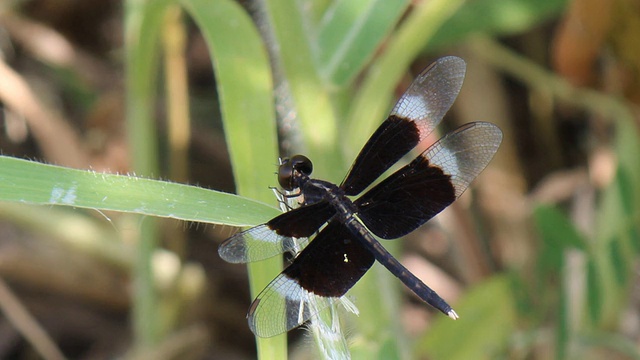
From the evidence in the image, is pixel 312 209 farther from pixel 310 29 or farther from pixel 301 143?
pixel 310 29

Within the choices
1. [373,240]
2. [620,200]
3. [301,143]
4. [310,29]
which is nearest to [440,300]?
[373,240]

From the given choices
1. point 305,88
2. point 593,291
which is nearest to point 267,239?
point 305,88

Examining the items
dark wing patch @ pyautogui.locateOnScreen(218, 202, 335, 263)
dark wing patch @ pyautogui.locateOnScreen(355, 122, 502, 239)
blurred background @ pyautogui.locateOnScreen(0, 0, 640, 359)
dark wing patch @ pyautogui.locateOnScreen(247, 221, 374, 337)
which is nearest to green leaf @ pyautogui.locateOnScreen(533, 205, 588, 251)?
blurred background @ pyautogui.locateOnScreen(0, 0, 640, 359)

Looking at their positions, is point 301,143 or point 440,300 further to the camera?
point 301,143

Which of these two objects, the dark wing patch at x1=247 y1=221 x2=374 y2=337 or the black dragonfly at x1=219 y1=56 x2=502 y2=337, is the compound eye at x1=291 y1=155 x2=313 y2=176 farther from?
the dark wing patch at x1=247 y1=221 x2=374 y2=337

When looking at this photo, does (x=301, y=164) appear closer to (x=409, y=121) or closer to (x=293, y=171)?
(x=293, y=171)

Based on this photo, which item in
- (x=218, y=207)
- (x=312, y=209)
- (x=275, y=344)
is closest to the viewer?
(x=218, y=207)
